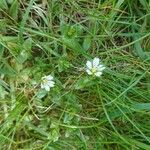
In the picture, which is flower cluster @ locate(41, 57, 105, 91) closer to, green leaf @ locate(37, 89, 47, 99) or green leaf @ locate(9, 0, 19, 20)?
green leaf @ locate(37, 89, 47, 99)

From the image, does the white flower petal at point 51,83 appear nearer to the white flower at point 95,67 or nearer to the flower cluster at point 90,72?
the flower cluster at point 90,72

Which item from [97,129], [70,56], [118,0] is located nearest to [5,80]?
[70,56]

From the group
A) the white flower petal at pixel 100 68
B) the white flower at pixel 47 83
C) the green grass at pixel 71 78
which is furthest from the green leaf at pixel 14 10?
the white flower petal at pixel 100 68

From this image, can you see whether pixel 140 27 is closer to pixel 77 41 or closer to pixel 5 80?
pixel 77 41

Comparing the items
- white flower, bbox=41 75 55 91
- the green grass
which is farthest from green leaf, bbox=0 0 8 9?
white flower, bbox=41 75 55 91

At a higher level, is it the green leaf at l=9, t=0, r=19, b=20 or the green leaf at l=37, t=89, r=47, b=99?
the green leaf at l=9, t=0, r=19, b=20

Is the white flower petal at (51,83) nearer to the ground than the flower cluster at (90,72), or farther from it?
nearer to the ground

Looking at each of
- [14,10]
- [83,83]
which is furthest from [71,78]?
[14,10]
